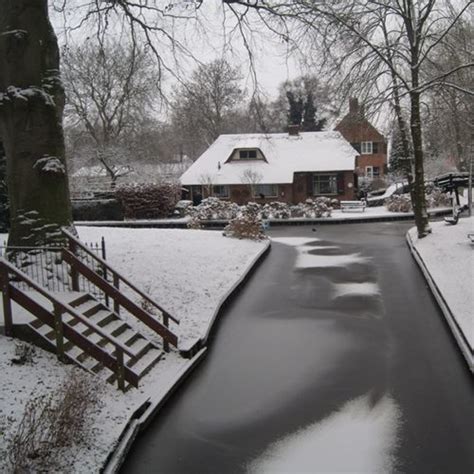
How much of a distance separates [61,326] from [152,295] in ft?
15.7

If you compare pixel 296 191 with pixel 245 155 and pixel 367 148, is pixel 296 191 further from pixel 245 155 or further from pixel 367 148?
pixel 367 148

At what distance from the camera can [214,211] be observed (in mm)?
34000

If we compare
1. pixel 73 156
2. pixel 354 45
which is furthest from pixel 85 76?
pixel 354 45

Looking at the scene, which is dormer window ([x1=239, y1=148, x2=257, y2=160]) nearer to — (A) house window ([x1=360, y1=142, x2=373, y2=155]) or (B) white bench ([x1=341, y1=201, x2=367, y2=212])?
(B) white bench ([x1=341, y1=201, x2=367, y2=212])

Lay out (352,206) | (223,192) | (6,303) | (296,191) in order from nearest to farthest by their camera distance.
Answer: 1. (6,303)
2. (352,206)
3. (223,192)
4. (296,191)

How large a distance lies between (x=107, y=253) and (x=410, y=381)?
33.4 ft

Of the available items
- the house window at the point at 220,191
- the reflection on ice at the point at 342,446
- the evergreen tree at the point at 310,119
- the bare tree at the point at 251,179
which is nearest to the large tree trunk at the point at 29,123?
the reflection on ice at the point at 342,446

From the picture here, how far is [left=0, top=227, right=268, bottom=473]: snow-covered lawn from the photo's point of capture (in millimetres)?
6723

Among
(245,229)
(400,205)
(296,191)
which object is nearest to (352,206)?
(400,205)

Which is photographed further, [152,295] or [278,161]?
[278,161]

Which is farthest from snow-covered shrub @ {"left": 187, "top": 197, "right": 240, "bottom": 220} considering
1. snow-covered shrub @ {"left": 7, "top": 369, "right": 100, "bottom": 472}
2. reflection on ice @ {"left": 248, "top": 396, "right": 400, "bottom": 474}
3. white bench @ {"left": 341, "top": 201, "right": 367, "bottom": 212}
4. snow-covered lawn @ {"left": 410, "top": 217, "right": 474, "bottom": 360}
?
snow-covered shrub @ {"left": 7, "top": 369, "right": 100, "bottom": 472}

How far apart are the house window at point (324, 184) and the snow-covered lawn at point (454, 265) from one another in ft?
66.3

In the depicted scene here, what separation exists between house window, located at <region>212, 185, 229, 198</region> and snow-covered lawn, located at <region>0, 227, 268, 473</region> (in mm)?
19473

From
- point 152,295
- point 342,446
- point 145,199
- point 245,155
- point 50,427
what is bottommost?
point 342,446
